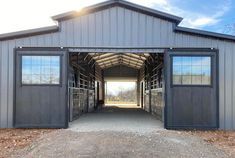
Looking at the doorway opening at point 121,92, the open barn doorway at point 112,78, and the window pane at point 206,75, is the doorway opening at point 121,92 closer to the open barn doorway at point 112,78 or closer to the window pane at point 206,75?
the open barn doorway at point 112,78

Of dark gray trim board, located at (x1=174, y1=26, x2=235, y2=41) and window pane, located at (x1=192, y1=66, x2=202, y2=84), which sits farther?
window pane, located at (x1=192, y1=66, x2=202, y2=84)

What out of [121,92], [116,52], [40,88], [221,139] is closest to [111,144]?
[221,139]

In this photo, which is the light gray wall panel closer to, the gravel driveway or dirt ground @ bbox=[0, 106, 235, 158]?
dirt ground @ bbox=[0, 106, 235, 158]

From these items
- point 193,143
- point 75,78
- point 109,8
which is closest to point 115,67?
point 75,78

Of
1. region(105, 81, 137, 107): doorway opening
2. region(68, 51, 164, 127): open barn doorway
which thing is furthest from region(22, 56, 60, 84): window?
region(105, 81, 137, 107): doorway opening

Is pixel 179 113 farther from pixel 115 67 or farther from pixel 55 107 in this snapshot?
pixel 115 67

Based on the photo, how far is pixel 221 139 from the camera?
10.1 meters

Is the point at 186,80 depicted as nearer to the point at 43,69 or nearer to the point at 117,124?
the point at 117,124

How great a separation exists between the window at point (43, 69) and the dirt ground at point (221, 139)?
4960mm

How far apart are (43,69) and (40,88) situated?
25.6 inches

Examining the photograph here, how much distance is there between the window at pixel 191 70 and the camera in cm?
1221

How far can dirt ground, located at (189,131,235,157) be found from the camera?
342 inches

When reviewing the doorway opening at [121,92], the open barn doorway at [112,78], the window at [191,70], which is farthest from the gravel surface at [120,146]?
the doorway opening at [121,92]

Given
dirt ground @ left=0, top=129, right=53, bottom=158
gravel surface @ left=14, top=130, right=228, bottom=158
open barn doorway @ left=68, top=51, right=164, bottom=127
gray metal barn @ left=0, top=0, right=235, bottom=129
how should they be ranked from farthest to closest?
1. open barn doorway @ left=68, top=51, right=164, bottom=127
2. gray metal barn @ left=0, top=0, right=235, bottom=129
3. dirt ground @ left=0, top=129, right=53, bottom=158
4. gravel surface @ left=14, top=130, right=228, bottom=158
